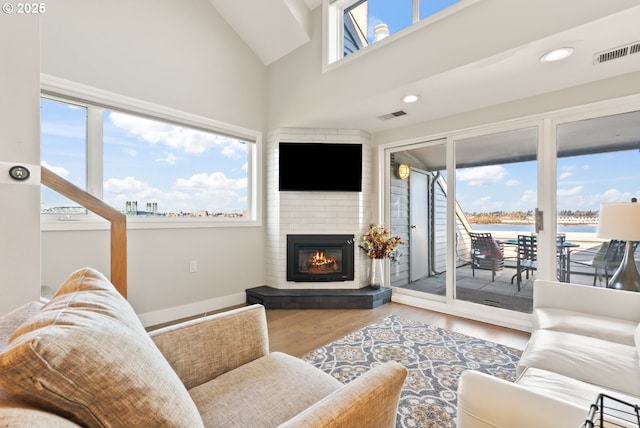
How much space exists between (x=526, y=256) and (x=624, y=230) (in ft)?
3.29

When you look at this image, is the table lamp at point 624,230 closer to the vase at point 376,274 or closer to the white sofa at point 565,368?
the white sofa at point 565,368

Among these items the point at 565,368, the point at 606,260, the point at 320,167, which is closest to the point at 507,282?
the point at 606,260

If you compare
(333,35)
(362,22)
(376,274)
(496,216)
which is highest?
(362,22)

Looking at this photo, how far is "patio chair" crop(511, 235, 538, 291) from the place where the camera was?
112 inches

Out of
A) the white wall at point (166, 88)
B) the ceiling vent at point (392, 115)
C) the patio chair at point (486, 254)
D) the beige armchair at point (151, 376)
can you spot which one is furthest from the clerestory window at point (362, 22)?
the beige armchair at point (151, 376)

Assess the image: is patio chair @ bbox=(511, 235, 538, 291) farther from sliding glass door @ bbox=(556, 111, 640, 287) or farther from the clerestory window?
the clerestory window

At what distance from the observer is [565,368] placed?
1.29 metres

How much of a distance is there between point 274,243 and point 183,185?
4.26 feet

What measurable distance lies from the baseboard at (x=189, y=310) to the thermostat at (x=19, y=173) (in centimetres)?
185

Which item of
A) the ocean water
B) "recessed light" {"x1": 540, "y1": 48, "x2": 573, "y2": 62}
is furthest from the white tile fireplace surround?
"recessed light" {"x1": 540, "y1": 48, "x2": 573, "y2": 62}

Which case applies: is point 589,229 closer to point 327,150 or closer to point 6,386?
point 327,150

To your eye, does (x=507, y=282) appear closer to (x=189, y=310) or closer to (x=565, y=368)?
(x=565, y=368)

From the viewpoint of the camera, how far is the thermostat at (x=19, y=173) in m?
1.38

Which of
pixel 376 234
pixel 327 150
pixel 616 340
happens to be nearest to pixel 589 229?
pixel 616 340
